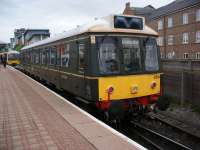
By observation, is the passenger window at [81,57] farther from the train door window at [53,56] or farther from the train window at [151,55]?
the train door window at [53,56]

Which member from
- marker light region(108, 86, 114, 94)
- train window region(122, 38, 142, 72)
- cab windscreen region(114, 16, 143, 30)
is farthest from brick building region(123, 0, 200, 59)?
marker light region(108, 86, 114, 94)

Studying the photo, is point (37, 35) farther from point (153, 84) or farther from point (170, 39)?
point (153, 84)

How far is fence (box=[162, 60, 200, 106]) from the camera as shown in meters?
14.2

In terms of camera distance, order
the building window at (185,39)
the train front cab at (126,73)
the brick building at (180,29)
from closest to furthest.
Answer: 1. the train front cab at (126,73)
2. the brick building at (180,29)
3. the building window at (185,39)

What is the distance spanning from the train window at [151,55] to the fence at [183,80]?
2925mm

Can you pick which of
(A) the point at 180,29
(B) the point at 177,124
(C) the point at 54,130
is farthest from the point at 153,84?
(A) the point at 180,29

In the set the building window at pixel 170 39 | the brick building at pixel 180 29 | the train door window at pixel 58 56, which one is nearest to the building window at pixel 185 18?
the brick building at pixel 180 29

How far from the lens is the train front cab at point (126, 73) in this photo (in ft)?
30.2

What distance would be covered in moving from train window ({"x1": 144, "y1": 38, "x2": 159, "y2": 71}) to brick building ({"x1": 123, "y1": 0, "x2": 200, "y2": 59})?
104ft

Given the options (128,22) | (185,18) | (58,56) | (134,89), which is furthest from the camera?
(185,18)

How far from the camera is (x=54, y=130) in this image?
749cm

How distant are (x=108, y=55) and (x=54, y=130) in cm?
290

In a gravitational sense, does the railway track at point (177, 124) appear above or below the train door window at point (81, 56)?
below

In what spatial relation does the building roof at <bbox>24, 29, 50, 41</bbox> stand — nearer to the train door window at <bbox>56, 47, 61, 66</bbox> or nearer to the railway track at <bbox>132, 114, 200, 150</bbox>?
the train door window at <bbox>56, 47, 61, 66</bbox>
